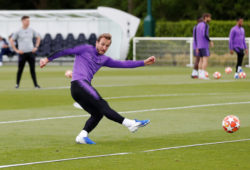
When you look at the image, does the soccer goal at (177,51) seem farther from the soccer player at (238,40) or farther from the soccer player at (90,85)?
the soccer player at (90,85)

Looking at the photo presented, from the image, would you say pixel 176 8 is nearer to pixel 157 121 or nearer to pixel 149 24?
pixel 149 24

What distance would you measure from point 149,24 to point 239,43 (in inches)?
533

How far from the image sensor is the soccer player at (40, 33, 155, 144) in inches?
383

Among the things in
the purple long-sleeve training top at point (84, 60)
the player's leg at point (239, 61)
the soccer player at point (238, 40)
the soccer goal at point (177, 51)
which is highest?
the purple long-sleeve training top at point (84, 60)

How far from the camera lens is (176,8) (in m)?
58.2

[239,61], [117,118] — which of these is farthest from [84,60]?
[239,61]

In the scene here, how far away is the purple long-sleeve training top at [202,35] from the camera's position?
76.8 feet

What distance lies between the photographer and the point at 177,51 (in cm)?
3312

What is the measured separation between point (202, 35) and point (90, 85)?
13923 mm

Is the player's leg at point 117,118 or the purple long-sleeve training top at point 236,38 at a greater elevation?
the player's leg at point 117,118

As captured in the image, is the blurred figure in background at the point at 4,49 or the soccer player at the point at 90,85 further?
the blurred figure in background at the point at 4,49

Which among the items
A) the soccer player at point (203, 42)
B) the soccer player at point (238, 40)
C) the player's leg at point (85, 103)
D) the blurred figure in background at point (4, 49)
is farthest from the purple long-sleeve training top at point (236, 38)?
the blurred figure in background at point (4, 49)

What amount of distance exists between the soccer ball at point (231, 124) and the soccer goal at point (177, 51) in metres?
21.0

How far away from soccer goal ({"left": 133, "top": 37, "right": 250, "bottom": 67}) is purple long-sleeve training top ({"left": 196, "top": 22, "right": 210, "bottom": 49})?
25.9 ft
